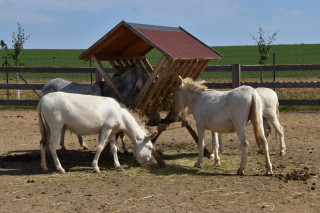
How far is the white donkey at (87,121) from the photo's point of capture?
288 inches

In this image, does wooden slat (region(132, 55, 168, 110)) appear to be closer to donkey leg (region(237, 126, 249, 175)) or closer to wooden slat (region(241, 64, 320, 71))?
donkey leg (region(237, 126, 249, 175))

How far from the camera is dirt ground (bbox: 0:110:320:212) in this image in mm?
5648

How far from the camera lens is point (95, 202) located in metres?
5.81

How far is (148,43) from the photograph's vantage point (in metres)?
9.16

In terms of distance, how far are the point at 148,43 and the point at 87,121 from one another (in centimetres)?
259

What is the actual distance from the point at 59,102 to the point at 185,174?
2534mm

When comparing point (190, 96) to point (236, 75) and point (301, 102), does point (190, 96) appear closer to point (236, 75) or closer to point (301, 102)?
point (236, 75)

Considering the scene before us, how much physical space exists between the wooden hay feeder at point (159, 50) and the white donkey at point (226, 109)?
52cm

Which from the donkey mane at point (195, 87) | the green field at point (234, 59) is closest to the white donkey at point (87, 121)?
the donkey mane at point (195, 87)

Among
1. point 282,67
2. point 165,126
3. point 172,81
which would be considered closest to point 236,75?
point 282,67

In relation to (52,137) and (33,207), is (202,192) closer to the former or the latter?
(33,207)

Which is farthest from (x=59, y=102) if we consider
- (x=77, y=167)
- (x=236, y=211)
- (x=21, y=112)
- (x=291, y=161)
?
(x=21, y=112)

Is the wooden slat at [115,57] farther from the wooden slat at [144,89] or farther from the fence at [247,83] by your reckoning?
the fence at [247,83]

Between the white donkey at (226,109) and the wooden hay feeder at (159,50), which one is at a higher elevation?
the wooden hay feeder at (159,50)
